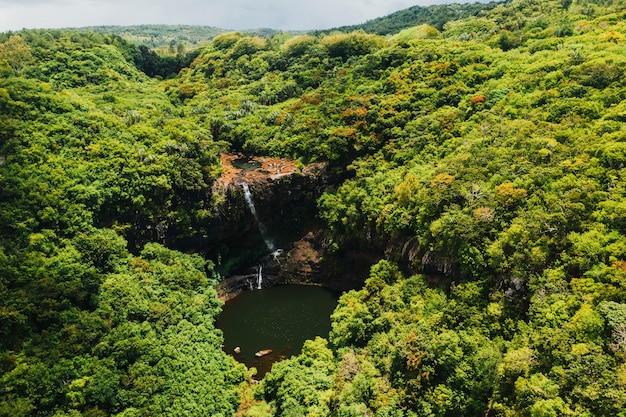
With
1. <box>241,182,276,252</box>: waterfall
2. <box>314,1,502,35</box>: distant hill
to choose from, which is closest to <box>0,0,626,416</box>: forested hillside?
<box>241,182,276,252</box>: waterfall

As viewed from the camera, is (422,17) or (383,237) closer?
(383,237)

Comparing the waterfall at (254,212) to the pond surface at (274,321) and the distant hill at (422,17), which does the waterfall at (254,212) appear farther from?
the distant hill at (422,17)

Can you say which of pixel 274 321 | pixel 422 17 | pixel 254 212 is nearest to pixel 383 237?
pixel 274 321

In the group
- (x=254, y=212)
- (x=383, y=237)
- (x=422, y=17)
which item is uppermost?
(x=422, y=17)

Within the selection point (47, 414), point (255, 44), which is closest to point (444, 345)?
point (47, 414)

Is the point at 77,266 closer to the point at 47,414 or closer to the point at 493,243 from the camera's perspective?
the point at 47,414

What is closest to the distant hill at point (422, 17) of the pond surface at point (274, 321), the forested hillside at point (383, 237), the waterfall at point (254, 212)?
the forested hillside at point (383, 237)

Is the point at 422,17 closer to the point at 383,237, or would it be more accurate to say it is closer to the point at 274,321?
the point at 383,237
